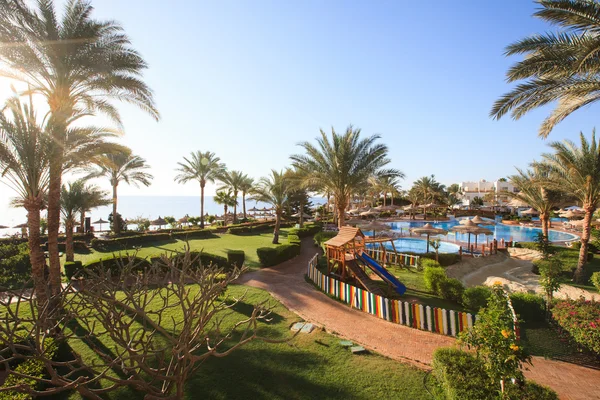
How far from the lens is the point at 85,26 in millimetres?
10805

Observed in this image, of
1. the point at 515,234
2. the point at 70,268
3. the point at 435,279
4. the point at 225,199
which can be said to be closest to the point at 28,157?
the point at 70,268

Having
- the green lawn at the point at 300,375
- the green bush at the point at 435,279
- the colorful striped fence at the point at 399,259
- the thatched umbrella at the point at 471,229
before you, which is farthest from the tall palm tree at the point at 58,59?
the thatched umbrella at the point at 471,229

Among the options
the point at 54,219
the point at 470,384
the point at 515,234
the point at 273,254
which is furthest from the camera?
the point at 515,234

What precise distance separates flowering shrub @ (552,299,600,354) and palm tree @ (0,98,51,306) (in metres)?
14.4

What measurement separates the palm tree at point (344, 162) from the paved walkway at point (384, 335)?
8.42 metres

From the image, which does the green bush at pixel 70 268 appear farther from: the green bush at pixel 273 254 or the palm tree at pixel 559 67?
the palm tree at pixel 559 67

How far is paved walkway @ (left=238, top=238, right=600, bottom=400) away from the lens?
7076 millimetres

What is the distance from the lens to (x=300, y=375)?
23.2 ft

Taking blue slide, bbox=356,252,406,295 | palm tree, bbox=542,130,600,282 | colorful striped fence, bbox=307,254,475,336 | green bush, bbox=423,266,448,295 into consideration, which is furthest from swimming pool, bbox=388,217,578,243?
colorful striped fence, bbox=307,254,475,336

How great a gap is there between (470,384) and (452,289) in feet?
22.3

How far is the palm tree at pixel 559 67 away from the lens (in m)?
8.71

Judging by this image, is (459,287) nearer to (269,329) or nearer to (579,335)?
(579,335)

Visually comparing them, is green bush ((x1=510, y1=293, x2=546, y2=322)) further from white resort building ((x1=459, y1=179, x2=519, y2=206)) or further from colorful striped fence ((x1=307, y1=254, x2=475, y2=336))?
white resort building ((x1=459, y1=179, x2=519, y2=206))

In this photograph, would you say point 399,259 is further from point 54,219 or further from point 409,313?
point 54,219
